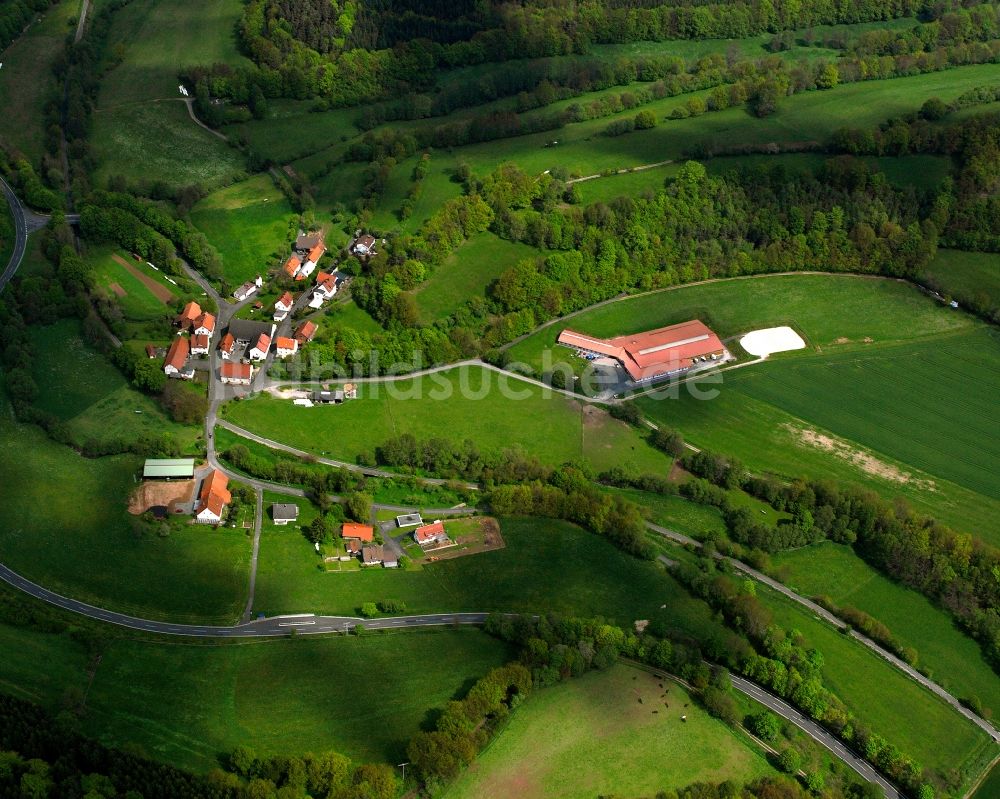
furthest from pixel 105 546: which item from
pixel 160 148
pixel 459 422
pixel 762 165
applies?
pixel 762 165

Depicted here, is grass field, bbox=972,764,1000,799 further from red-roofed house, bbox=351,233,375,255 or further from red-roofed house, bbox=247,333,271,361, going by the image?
red-roofed house, bbox=351,233,375,255

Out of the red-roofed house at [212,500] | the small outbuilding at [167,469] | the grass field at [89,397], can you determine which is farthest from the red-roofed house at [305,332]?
the red-roofed house at [212,500]

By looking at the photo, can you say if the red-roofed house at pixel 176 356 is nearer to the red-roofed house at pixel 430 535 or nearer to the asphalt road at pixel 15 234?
the asphalt road at pixel 15 234

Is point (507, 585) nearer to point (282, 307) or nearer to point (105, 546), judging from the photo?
point (105, 546)

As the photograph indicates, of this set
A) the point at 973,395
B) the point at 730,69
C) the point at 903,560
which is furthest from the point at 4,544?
the point at 730,69

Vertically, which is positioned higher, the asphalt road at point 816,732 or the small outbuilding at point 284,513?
the small outbuilding at point 284,513
